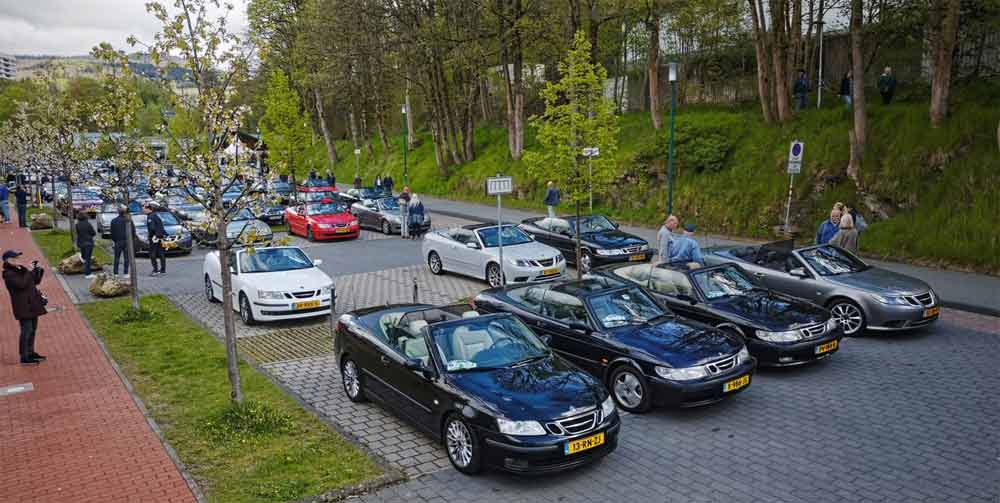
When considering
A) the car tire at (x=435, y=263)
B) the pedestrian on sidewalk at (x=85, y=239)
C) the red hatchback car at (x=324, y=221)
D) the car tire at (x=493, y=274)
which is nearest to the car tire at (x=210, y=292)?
the pedestrian on sidewalk at (x=85, y=239)

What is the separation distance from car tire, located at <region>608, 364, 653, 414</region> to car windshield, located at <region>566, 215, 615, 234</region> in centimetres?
998

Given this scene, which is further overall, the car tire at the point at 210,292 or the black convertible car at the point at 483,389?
the car tire at the point at 210,292

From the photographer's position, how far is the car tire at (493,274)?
1592cm

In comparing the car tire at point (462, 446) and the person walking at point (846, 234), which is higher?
the person walking at point (846, 234)

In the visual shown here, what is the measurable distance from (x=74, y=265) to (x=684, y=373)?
57.9ft

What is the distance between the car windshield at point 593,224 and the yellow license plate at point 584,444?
1197 cm

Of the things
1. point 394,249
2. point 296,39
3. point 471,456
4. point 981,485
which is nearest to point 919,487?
point 981,485

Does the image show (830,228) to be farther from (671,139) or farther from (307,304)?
(307,304)

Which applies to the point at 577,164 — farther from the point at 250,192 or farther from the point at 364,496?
the point at 364,496

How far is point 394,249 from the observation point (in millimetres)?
22609

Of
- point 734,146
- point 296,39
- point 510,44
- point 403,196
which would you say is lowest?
point 403,196

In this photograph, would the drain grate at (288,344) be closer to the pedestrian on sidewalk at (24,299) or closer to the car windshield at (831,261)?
the pedestrian on sidewalk at (24,299)

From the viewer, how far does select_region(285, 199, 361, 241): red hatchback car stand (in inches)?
975

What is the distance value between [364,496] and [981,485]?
573 centimetres
